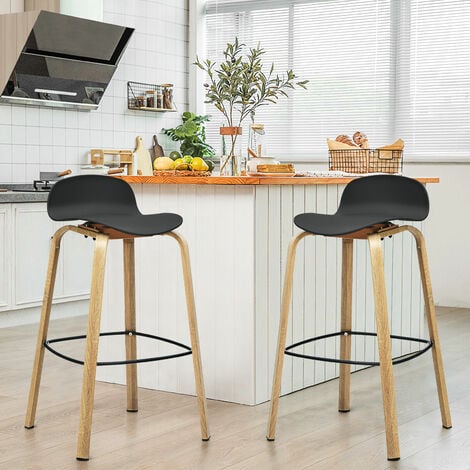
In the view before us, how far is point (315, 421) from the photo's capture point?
3352mm

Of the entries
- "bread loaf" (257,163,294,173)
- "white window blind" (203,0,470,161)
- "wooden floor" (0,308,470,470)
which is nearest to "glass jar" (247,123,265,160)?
"bread loaf" (257,163,294,173)

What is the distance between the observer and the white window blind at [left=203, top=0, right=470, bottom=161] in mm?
6492

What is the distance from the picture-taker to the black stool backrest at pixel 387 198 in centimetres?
304

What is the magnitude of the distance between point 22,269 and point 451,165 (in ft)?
10.3

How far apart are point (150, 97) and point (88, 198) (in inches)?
166

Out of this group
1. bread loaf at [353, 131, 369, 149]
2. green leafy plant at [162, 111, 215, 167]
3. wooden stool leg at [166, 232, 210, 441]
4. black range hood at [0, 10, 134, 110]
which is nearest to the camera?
wooden stool leg at [166, 232, 210, 441]

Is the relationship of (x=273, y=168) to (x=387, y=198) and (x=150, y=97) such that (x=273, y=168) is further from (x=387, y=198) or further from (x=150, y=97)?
(x=150, y=97)

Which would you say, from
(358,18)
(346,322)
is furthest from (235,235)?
(358,18)

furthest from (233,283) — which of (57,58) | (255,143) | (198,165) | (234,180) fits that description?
(57,58)

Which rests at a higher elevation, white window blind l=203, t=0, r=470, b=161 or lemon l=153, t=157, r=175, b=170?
white window blind l=203, t=0, r=470, b=161

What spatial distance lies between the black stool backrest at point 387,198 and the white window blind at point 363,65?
348cm

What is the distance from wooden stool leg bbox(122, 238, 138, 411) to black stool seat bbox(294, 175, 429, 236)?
74cm

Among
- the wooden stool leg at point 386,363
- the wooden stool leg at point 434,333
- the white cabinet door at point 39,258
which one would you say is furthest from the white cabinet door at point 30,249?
the wooden stool leg at point 386,363

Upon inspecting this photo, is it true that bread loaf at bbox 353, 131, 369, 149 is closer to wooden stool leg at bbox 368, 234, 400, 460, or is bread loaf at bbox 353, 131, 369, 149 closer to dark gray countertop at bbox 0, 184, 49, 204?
wooden stool leg at bbox 368, 234, 400, 460
